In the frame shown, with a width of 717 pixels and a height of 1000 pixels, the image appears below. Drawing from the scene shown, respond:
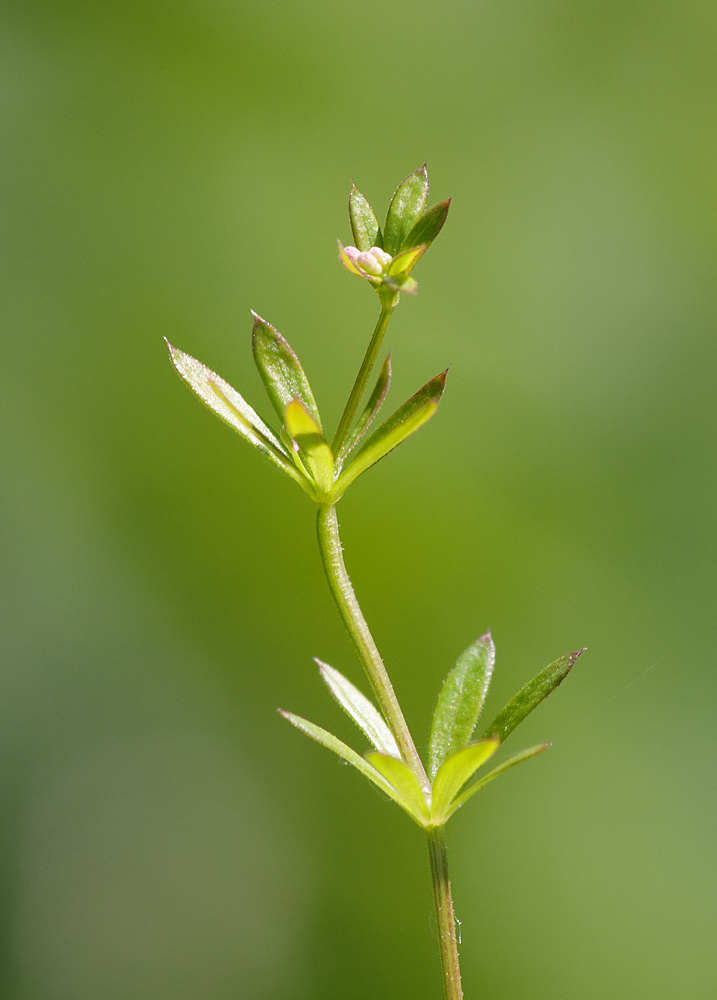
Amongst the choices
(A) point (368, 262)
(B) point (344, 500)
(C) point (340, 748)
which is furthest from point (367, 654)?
(B) point (344, 500)

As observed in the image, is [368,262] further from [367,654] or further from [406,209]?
[367,654]

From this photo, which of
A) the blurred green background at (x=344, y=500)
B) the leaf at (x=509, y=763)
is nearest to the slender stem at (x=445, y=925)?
the leaf at (x=509, y=763)

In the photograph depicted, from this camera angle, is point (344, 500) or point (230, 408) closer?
point (230, 408)

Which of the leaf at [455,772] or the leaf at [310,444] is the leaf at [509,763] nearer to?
the leaf at [455,772]

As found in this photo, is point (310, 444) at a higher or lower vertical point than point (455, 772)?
higher

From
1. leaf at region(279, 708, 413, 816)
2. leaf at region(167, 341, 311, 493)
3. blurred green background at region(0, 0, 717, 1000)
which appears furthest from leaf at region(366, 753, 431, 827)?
blurred green background at region(0, 0, 717, 1000)

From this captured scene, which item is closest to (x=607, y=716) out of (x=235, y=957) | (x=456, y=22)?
(x=235, y=957)
